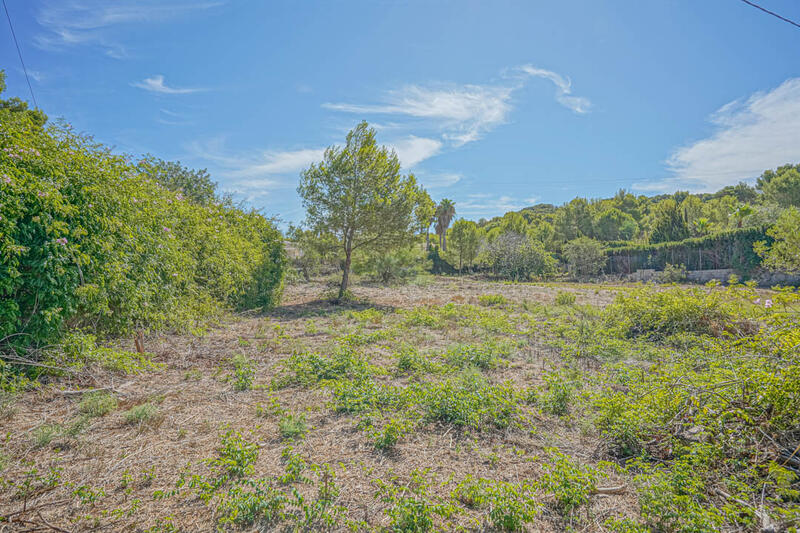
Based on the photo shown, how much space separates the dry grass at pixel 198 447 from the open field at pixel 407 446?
0.02 m

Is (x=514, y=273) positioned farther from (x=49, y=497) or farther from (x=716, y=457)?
(x=49, y=497)

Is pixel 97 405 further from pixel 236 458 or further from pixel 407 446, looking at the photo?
pixel 407 446

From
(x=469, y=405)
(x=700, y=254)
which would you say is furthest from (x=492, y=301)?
(x=700, y=254)

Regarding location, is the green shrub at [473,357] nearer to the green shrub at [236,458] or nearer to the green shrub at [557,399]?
the green shrub at [557,399]

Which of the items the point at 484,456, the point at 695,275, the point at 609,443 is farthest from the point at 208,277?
the point at 695,275

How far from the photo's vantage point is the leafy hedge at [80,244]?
13.1 ft

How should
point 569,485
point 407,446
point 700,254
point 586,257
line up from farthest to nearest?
point 586,257 → point 700,254 → point 407,446 → point 569,485

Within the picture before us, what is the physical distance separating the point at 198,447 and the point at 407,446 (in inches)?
84.4

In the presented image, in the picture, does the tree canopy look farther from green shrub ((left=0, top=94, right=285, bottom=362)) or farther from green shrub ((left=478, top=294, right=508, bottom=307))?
green shrub ((left=0, top=94, right=285, bottom=362))

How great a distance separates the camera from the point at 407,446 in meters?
3.56

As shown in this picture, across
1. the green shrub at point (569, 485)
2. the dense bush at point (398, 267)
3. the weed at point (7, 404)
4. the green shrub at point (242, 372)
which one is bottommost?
the green shrub at point (569, 485)

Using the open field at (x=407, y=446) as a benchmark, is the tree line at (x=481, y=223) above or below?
above

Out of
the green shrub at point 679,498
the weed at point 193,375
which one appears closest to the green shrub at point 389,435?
the green shrub at point 679,498

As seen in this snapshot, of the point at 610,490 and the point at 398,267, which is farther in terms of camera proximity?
the point at 398,267
